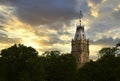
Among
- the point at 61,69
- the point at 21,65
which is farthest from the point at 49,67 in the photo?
the point at 21,65

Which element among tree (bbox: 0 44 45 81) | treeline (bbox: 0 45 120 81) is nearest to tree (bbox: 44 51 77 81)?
treeline (bbox: 0 45 120 81)

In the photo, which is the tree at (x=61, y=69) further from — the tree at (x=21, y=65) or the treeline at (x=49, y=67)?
the tree at (x=21, y=65)

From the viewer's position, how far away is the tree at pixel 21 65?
414 ft

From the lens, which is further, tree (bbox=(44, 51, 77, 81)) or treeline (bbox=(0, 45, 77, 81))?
tree (bbox=(44, 51, 77, 81))

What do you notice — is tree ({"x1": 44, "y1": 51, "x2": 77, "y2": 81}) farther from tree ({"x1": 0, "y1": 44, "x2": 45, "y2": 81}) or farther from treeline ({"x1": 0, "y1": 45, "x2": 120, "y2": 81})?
tree ({"x1": 0, "y1": 44, "x2": 45, "y2": 81})

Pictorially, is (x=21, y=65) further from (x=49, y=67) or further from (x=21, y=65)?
(x=49, y=67)

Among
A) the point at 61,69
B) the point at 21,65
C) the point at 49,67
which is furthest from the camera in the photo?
the point at 49,67

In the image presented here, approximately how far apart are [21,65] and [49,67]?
21.1 metres

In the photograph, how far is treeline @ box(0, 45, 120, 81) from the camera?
127m

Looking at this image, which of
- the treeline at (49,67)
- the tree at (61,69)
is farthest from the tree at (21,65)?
the tree at (61,69)

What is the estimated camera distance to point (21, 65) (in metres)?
129

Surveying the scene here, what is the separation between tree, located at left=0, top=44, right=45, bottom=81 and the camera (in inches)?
4963

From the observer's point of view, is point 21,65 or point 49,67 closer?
point 21,65

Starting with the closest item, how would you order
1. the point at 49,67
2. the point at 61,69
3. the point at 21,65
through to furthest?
the point at 21,65 → the point at 61,69 → the point at 49,67
